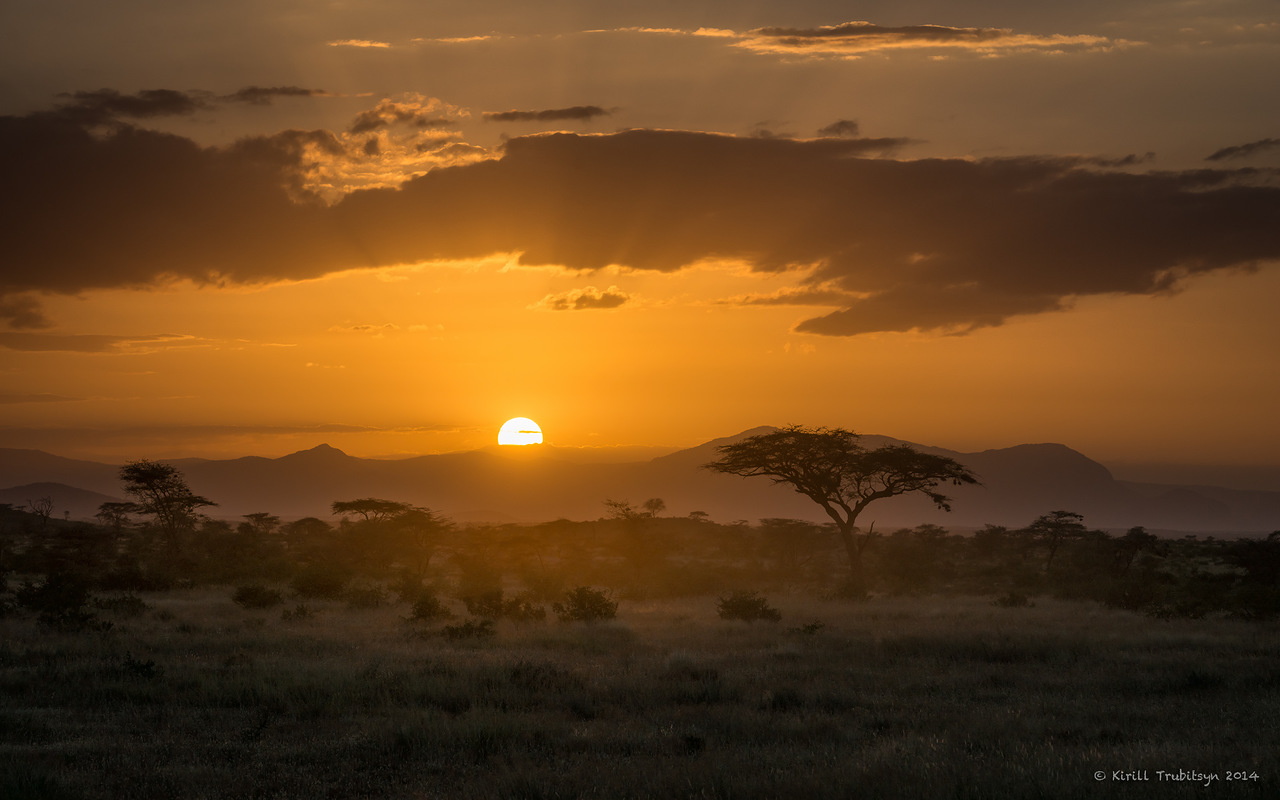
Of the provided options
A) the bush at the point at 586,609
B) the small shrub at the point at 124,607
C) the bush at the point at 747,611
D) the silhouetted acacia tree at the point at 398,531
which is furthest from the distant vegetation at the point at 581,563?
the bush at the point at 747,611

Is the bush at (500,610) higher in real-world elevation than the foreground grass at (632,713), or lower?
lower

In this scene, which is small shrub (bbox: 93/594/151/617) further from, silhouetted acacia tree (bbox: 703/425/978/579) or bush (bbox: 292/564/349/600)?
silhouetted acacia tree (bbox: 703/425/978/579)

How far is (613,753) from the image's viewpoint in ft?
33.2

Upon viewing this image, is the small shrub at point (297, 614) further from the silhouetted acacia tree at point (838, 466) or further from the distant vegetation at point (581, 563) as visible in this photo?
the silhouetted acacia tree at point (838, 466)

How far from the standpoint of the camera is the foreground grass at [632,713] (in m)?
8.68

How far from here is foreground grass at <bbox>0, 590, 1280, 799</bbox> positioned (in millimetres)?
8680

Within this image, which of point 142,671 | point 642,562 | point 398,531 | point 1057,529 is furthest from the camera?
point 1057,529

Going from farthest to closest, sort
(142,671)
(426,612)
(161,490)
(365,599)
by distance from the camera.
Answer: (161,490), (365,599), (426,612), (142,671)

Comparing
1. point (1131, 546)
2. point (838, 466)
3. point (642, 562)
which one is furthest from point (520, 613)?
point (1131, 546)

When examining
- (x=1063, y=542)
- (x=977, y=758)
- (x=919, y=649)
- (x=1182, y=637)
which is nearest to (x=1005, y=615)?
(x=1182, y=637)

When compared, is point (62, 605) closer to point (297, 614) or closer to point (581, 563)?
point (297, 614)

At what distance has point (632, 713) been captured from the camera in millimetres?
12344

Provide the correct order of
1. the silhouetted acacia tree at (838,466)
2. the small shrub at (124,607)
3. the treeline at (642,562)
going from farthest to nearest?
the silhouetted acacia tree at (838,466)
the treeline at (642,562)
the small shrub at (124,607)

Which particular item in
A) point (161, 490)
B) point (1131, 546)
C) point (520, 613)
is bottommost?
point (1131, 546)
